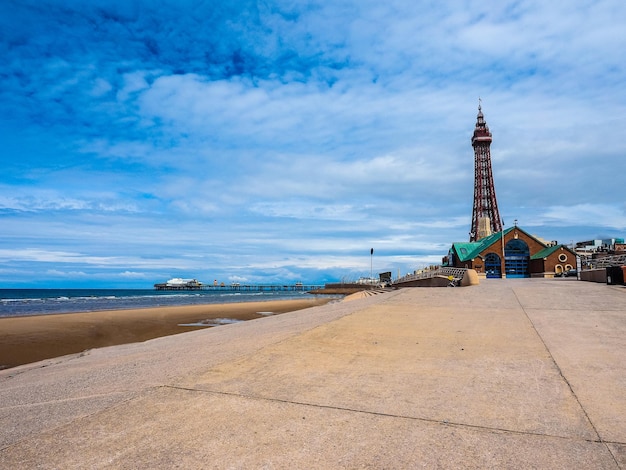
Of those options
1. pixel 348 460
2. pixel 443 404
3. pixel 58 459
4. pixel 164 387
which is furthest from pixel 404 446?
pixel 164 387

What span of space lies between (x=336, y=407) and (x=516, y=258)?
58999 mm

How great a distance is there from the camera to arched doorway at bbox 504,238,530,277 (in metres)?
55.7

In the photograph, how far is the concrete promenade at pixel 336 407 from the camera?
3.09m

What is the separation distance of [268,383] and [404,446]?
214 cm

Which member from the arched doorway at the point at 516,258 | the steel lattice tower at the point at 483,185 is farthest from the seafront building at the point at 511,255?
the steel lattice tower at the point at 483,185

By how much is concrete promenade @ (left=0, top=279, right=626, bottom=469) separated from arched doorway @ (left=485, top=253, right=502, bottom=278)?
51097 millimetres

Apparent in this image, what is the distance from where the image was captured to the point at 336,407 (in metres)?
4.09

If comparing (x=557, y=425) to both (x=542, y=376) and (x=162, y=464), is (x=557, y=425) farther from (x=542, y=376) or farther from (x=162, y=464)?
(x=162, y=464)

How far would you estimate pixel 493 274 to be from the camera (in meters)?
54.8

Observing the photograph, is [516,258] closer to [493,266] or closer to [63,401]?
[493,266]

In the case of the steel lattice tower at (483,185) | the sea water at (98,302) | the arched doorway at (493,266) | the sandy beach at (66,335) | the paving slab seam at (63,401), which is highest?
the steel lattice tower at (483,185)

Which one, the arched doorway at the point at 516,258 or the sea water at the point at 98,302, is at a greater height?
the arched doorway at the point at 516,258

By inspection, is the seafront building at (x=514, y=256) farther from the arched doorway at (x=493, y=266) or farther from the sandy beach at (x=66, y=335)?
the sandy beach at (x=66, y=335)

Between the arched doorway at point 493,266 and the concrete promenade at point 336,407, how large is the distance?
51.1 metres
